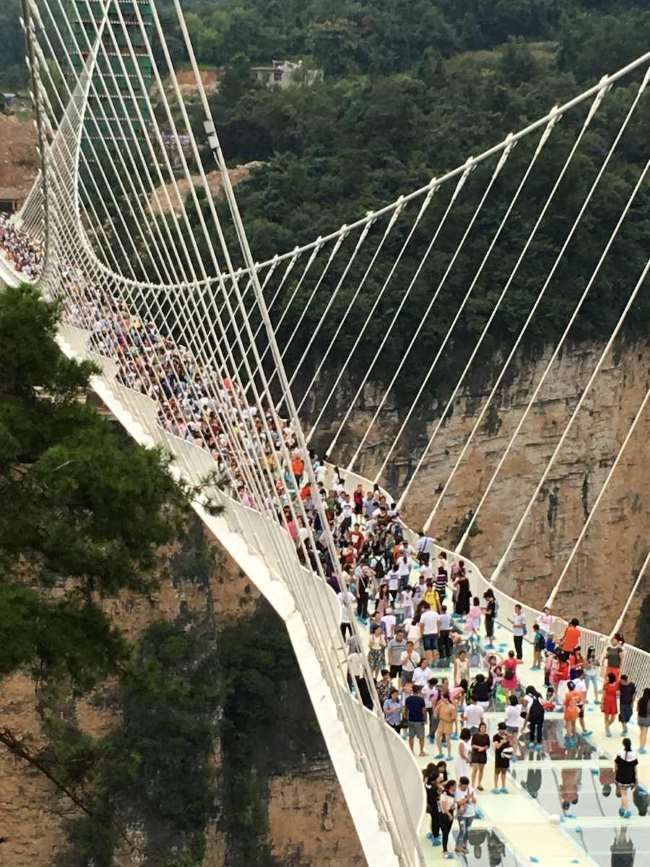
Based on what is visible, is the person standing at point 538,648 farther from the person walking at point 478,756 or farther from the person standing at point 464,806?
the person standing at point 464,806

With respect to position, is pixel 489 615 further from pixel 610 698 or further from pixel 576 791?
pixel 576 791

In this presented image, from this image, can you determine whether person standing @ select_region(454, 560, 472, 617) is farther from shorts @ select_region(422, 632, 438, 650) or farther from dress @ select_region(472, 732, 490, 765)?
dress @ select_region(472, 732, 490, 765)

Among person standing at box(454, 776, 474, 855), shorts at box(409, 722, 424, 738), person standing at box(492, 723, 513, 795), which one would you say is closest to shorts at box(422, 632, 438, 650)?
shorts at box(409, 722, 424, 738)

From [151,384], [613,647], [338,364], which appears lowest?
[613,647]

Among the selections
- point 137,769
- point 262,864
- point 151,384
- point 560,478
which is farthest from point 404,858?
point 560,478

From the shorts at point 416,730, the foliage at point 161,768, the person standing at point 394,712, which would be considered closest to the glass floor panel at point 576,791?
the shorts at point 416,730

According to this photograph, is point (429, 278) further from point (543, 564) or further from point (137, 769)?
point (137, 769)
